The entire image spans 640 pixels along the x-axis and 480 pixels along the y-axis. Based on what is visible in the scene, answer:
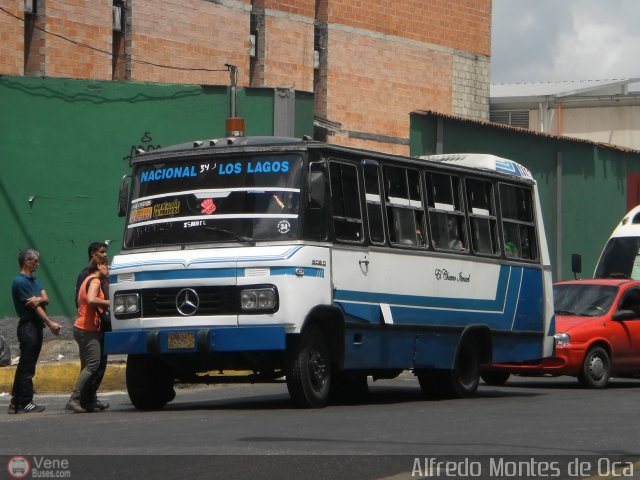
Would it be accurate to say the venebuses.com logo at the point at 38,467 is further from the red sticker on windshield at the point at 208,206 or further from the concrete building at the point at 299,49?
the concrete building at the point at 299,49

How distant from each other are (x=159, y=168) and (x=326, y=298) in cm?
223

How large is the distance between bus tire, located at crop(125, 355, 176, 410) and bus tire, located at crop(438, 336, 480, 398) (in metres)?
3.39

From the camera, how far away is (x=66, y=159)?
69.4 ft

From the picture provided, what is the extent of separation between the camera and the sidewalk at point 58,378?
672 inches

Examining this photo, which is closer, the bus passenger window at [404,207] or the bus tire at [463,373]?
the bus passenger window at [404,207]

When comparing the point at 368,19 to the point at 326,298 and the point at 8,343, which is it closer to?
the point at 8,343

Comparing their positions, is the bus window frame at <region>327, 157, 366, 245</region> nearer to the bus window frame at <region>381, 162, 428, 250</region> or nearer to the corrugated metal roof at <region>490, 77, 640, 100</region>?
the bus window frame at <region>381, 162, 428, 250</region>

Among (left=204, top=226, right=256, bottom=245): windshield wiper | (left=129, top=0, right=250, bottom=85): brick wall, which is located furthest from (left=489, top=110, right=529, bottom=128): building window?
(left=204, top=226, right=256, bottom=245): windshield wiper

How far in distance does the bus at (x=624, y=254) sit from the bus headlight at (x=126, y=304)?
1186 centimetres

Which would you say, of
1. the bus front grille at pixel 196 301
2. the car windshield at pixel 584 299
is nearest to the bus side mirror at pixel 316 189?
the bus front grille at pixel 196 301

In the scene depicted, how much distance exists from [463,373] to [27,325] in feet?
17.0

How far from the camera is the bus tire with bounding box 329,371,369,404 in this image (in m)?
15.1

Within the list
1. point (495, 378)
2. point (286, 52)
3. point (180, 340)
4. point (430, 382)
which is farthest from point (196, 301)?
point (286, 52)

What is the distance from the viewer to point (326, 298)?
42.8 ft
